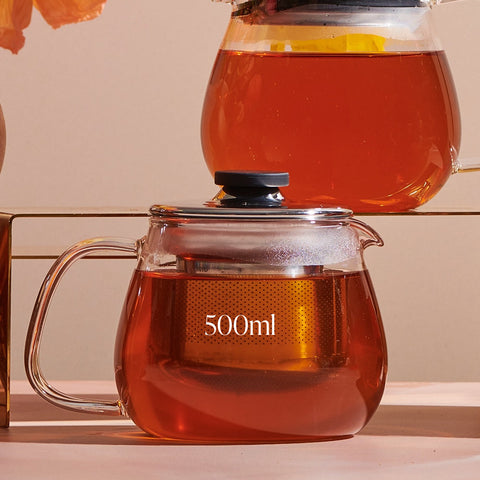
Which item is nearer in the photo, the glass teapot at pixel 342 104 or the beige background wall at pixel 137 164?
the glass teapot at pixel 342 104

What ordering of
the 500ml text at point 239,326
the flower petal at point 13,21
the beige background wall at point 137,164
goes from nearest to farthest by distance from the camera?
the 500ml text at point 239,326, the flower petal at point 13,21, the beige background wall at point 137,164

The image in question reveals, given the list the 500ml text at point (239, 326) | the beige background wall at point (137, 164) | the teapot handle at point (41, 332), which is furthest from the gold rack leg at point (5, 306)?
the beige background wall at point (137, 164)

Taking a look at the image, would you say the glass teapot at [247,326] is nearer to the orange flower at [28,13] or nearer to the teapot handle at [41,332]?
the teapot handle at [41,332]

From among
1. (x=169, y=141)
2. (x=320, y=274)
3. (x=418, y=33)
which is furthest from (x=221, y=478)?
(x=169, y=141)

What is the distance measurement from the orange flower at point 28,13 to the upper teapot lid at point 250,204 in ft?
0.57

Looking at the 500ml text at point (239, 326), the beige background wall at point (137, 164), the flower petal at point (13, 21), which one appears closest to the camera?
the 500ml text at point (239, 326)

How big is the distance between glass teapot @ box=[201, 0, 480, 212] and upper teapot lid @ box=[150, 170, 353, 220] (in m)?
0.04

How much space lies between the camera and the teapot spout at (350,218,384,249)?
24.2 inches

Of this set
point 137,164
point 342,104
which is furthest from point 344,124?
point 137,164

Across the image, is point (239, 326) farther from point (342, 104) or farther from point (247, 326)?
point (342, 104)

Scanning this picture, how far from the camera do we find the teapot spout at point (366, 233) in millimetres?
614

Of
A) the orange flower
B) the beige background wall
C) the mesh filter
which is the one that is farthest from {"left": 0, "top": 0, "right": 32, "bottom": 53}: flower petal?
the beige background wall

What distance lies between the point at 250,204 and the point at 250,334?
7cm

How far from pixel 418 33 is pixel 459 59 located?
43.1 inches
